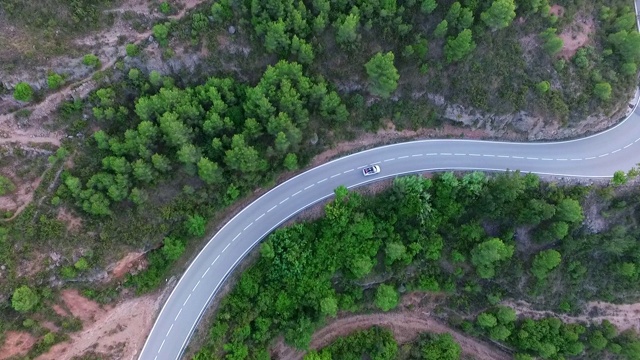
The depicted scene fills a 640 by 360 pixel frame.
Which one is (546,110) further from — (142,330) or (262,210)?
(142,330)

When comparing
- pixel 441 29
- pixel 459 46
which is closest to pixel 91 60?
pixel 441 29

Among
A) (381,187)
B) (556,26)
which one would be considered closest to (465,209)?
(381,187)

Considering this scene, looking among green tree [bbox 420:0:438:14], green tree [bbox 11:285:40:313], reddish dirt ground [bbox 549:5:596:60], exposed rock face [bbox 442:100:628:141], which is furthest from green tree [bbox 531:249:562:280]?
green tree [bbox 11:285:40:313]

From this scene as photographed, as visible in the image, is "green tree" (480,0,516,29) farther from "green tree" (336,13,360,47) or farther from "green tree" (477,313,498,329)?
"green tree" (477,313,498,329)

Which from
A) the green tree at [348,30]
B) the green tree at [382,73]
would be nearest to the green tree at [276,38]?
the green tree at [348,30]

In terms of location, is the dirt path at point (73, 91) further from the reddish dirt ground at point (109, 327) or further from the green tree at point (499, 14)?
the green tree at point (499, 14)

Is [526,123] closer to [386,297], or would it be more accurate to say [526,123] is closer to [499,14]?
[499,14]

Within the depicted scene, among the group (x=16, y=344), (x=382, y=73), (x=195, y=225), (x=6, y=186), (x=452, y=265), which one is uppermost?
(x=382, y=73)
